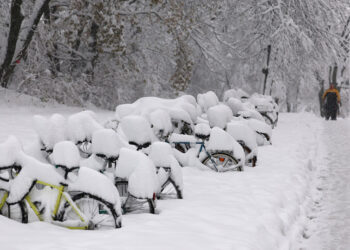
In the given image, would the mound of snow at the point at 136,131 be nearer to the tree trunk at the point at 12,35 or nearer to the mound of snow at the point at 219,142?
the mound of snow at the point at 219,142

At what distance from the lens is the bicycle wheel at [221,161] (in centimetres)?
762

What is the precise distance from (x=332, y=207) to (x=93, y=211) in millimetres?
3503

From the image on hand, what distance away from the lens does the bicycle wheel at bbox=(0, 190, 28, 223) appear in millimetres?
4461

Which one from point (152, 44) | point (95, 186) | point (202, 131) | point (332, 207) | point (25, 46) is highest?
point (152, 44)

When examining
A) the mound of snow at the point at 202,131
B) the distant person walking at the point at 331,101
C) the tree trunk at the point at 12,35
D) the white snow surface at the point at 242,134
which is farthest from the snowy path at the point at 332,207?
the distant person walking at the point at 331,101

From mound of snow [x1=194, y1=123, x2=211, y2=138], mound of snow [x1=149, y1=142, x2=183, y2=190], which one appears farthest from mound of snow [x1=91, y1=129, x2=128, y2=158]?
mound of snow [x1=194, y1=123, x2=211, y2=138]

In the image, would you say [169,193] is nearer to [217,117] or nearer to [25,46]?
[217,117]

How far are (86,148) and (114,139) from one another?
1679 millimetres

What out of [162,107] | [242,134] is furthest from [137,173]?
[242,134]

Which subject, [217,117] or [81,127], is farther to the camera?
[217,117]

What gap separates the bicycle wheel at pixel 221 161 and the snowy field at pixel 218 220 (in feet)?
0.46

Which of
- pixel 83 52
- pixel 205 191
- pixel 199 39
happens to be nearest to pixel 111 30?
pixel 83 52

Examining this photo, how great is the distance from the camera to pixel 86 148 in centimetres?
697

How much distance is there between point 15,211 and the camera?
4.48 m
